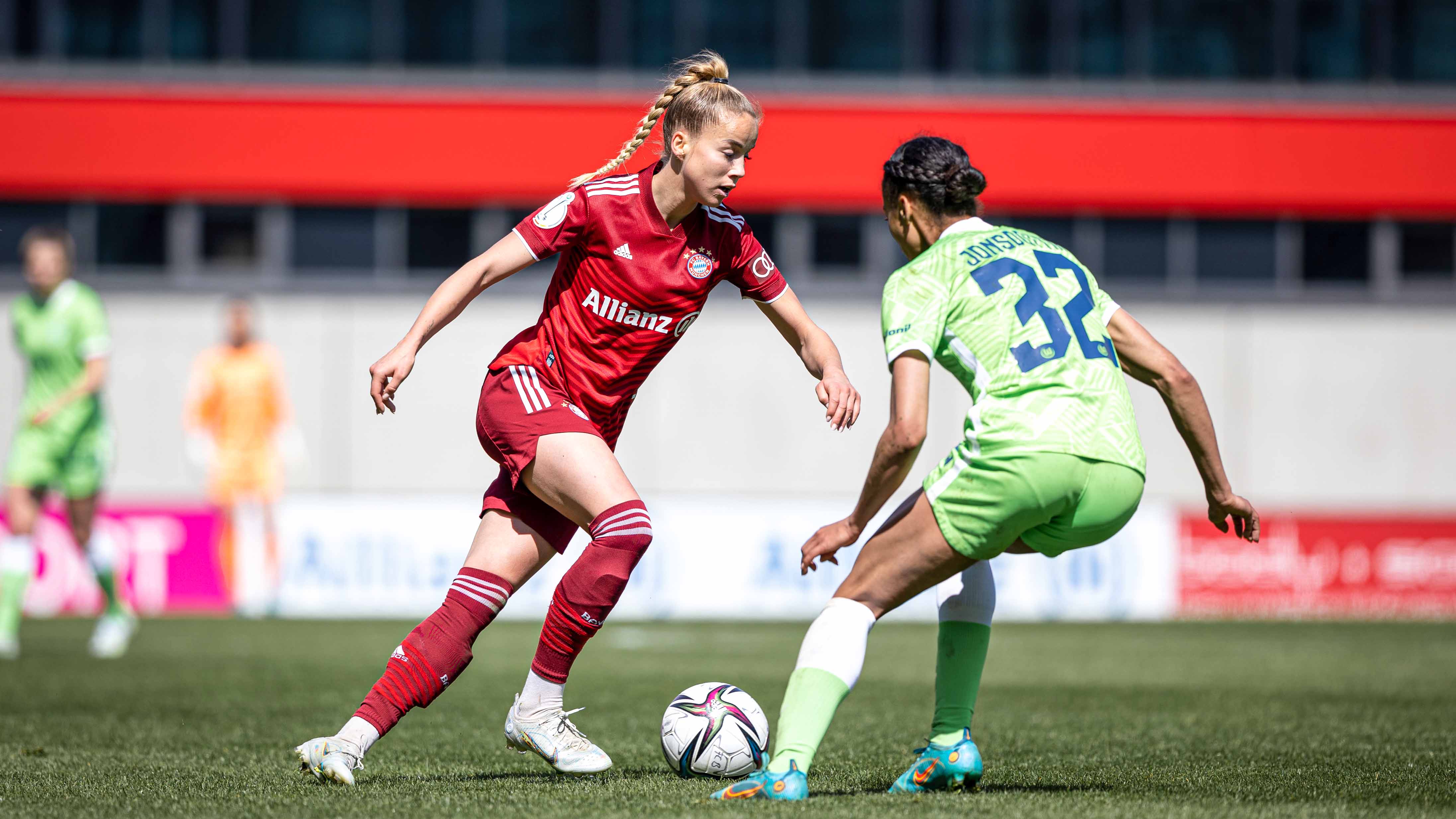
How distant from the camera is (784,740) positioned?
405 cm

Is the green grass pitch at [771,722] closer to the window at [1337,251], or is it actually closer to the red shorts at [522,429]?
the red shorts at [522,429]

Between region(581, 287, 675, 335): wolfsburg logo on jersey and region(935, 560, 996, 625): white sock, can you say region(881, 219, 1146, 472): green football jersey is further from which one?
region(581, 287, 675, 335): wolfsburg logo on jersey

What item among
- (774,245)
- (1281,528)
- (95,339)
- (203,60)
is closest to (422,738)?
(95,339)

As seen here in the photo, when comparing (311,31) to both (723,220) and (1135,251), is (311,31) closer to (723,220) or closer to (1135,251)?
(1135,251)

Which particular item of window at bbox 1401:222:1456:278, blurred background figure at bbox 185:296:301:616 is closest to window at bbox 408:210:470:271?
blurred background figure at bbox 185:296:301:616

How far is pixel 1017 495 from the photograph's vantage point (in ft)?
13.1

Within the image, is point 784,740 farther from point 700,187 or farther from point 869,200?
point 869,200

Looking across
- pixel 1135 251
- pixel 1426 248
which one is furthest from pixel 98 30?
pixel 1426 248

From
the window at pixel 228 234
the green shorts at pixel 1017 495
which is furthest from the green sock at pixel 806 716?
the window at pixel 228 234

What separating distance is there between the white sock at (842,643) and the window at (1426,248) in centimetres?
2083

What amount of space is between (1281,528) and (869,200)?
8194mm

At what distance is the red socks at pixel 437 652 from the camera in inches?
178

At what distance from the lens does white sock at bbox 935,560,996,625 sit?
459cm

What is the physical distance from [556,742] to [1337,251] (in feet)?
66.8
